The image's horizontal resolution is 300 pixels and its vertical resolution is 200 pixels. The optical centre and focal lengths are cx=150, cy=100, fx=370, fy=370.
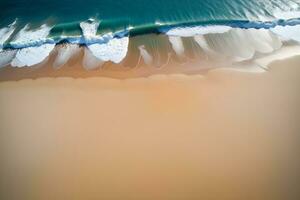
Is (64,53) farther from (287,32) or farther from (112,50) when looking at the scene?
(287,32)

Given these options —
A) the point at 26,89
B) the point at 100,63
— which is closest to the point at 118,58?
the point at 100,63

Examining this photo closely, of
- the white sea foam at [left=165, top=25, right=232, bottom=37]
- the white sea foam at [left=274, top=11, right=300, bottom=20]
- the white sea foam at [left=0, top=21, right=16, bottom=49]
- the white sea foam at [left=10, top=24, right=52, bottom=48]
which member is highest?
the white sea foam at [left=0, top=21, right=16, bottom=49]

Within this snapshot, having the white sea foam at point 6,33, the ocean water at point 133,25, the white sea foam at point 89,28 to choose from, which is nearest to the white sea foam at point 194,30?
the ocean water at point 133,25

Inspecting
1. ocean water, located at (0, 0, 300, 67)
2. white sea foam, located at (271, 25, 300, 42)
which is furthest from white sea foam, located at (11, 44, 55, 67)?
white sea foam, located at (271, 25, 300, 42)

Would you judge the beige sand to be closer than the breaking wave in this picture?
Yes

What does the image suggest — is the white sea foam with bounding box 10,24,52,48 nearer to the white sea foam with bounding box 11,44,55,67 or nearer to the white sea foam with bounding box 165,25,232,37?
the white sea foam with bounding box 11,44,55,67

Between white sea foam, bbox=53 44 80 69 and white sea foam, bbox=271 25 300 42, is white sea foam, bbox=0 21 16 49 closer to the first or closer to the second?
white sea foam, bbox=53 44 80 69

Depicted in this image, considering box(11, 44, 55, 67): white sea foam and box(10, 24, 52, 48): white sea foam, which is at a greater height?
box(10, 24, 52, 48): white sea foam
